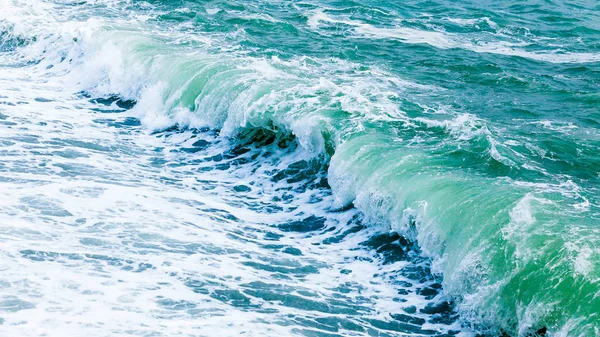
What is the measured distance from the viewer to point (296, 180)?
14109 mm

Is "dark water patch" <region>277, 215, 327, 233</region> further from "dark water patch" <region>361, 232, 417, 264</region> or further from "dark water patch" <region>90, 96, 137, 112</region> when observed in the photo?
"dark water patch" <region>90, 96, 137, 112</region>

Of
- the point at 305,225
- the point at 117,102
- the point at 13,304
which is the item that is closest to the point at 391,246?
the point at 305,225

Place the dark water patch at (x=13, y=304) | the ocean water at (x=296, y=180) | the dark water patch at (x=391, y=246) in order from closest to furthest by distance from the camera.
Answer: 1. the dark water patch at (x=13, y=304)
2. the ocean water at (x=296, y=180)
3. the dark water patch at (x=391, y=246)

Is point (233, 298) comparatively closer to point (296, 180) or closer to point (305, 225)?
point (305, 225)

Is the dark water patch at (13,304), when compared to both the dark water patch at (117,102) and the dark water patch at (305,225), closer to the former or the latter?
the dark water patch at (305,225)

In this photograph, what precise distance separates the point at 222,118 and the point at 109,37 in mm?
6188

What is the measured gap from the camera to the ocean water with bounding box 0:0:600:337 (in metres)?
9.29

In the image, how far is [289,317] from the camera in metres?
9.38

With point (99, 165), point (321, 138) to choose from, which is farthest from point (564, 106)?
point (99, 165)

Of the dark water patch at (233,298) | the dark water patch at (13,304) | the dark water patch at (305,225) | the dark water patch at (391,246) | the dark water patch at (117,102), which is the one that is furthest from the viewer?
the dark water patch at (117,102)

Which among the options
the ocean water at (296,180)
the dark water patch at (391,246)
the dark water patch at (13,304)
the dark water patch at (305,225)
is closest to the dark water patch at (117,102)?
the ocean water at (296,180)

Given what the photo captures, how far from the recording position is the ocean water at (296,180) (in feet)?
30.5

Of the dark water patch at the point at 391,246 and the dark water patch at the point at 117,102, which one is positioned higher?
the dark water patch at the point at 117,102

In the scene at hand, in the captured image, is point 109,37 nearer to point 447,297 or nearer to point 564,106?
point 564,106
